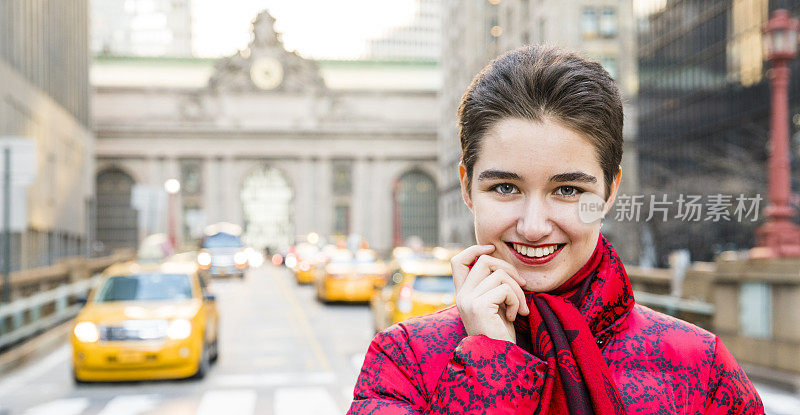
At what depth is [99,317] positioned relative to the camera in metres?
12.1

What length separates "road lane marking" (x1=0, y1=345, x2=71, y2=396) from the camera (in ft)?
40.1

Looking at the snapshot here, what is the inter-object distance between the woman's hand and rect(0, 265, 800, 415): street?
8.31 meters

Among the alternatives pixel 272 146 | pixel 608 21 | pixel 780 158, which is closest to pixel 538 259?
pixel 780 158

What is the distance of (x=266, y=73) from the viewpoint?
8512 cm

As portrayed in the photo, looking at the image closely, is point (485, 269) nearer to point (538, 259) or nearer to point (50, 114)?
point (538, 259)

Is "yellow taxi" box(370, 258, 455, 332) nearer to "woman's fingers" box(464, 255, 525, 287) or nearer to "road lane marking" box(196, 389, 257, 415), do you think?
"road lane marking" box(196, 389, 257, 415)

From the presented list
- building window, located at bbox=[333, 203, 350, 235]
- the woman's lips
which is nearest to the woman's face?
the woman's lips

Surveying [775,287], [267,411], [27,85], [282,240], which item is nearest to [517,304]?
[267,411]

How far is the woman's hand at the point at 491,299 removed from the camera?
1.86m

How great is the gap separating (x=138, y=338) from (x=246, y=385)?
1.69 m

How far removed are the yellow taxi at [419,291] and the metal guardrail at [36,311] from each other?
4.98 meters

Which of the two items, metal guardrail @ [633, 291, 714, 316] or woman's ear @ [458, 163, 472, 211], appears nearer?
woman's ear @ [458, 163, 472, 211]

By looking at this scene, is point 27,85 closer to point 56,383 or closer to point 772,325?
point 56,383

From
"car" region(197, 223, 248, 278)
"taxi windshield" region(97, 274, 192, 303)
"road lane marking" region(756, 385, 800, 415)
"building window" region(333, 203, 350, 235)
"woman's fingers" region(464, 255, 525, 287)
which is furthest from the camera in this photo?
"building window" region(333, 203, 350, 235)
